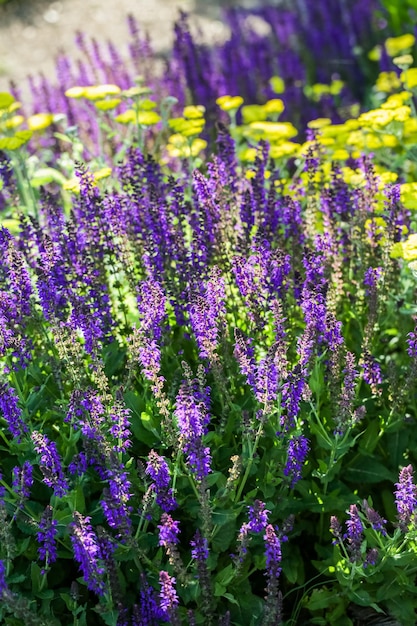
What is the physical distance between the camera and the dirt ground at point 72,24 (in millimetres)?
11086

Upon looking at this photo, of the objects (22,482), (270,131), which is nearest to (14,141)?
(270,131)

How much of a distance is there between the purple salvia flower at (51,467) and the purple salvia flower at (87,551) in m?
0.16

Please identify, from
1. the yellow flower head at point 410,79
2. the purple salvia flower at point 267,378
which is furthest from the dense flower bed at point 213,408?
the yellow flower head at point 410,79

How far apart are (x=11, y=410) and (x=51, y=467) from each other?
0.79 feet

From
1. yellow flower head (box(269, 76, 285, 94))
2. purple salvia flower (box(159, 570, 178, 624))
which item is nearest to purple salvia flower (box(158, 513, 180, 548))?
purple salvia flower (box(159, 570, 178, 624))

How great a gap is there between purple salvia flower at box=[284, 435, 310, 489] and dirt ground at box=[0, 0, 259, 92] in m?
8.70

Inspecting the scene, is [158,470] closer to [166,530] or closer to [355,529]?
[166,530]

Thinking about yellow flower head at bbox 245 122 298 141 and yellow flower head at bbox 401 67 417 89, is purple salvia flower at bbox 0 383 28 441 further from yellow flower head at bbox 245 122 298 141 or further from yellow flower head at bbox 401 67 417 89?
yellow flower head at bbox 401 67 417 89

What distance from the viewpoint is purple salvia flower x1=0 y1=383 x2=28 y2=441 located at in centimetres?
267

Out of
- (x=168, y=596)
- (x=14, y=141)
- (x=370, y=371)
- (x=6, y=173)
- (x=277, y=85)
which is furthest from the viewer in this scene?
(x=277, y=85)

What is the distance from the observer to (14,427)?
9.03 feet

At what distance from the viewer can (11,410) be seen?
271 cm

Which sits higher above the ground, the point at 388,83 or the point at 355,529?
the point at 388,83

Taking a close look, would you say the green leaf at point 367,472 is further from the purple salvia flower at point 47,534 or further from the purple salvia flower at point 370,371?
the purple salvia flower at point 47,534
